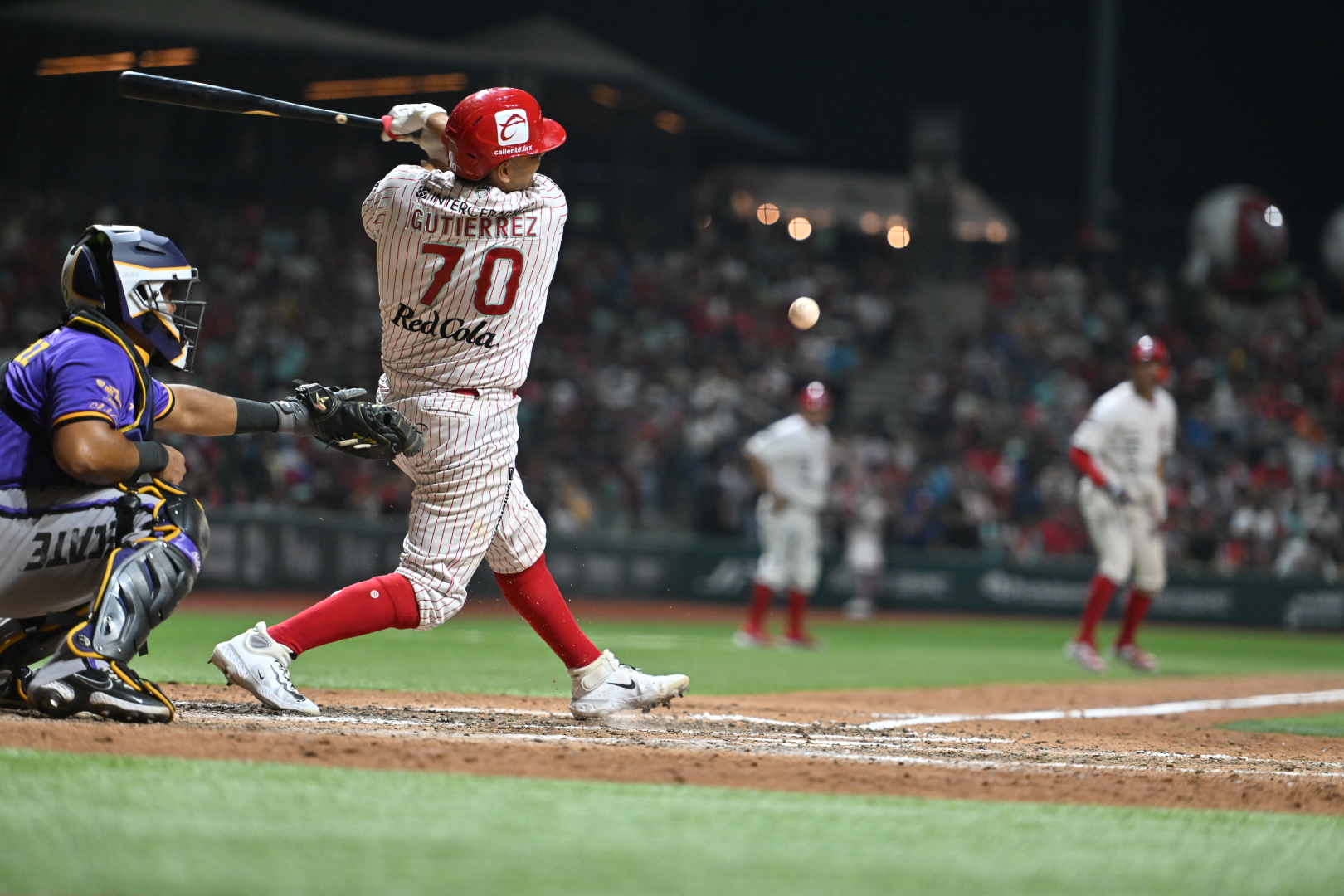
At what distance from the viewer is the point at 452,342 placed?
470 cm

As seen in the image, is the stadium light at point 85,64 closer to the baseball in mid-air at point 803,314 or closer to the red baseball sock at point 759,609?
the baseball in mid-air at point 803,314

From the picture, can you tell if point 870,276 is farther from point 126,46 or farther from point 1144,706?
point 1144,706

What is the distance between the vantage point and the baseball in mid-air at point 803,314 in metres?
24.2

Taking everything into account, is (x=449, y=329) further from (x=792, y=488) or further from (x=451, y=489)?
(x=792, y=488)

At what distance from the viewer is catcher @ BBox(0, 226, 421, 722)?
4.04 metres

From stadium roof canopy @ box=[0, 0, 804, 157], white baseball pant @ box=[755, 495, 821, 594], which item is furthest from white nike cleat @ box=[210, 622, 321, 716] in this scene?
stadium roof canopy @ box=[0, 0, 804, 157]

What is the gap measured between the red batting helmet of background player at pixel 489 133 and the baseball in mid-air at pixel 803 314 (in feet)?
64.2

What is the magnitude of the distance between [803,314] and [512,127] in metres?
19.8

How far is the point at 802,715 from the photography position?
19.9 ft

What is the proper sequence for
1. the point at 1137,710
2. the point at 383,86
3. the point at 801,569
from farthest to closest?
the point at 383,86 < the point at 801,569 < the point at 1137,710

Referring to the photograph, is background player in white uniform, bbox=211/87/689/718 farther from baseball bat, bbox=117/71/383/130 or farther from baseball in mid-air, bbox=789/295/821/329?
baseball in mid-air, bbox=789/295/821/329

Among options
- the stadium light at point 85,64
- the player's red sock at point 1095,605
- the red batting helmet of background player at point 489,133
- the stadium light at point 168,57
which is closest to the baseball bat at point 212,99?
the red batting helmet of background player at point 489,133

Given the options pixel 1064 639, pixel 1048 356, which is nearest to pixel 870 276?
pixel 1048 356

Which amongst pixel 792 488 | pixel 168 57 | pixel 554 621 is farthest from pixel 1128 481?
pixel 168 57
